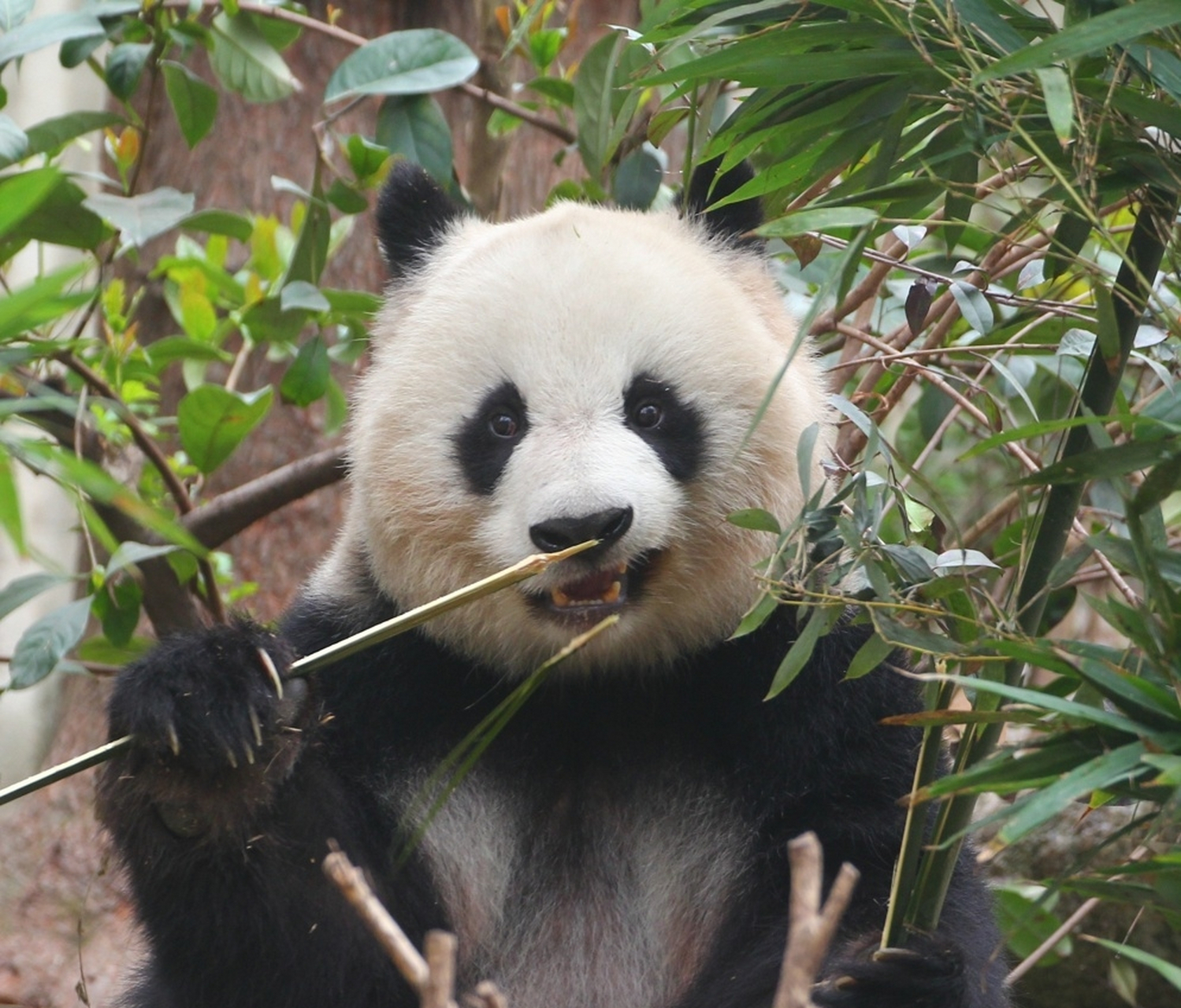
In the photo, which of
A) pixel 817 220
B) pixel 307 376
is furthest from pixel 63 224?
pixel 817 220

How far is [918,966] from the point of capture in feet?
8.09

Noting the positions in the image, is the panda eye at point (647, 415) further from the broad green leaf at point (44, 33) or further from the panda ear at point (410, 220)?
the broad green leaf at point (44, 33)

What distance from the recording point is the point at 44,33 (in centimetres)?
332

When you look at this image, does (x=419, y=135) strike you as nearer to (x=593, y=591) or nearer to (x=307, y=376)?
(x=307, y=376)

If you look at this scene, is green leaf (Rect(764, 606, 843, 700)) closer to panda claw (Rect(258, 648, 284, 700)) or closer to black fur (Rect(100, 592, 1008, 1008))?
black fur (Rect(100, 592, 1008, 1008))

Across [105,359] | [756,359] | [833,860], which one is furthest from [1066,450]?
[105,359]

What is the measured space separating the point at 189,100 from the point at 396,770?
6.38 feet

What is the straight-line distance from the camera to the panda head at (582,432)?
8.95 ft

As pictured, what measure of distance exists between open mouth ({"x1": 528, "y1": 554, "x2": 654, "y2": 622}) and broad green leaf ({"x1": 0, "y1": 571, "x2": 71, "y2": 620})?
1.36 m

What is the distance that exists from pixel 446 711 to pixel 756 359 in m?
1.02

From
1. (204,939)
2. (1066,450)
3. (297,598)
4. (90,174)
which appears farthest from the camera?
(90,174)

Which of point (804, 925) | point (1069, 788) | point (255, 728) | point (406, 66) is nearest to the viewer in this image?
point (804, 925)

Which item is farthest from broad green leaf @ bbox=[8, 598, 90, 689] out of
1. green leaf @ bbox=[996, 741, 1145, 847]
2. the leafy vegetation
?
green leaf @ bbox=[996, 741, 1145, 847]

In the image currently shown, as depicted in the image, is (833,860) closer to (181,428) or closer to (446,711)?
(446,711)
